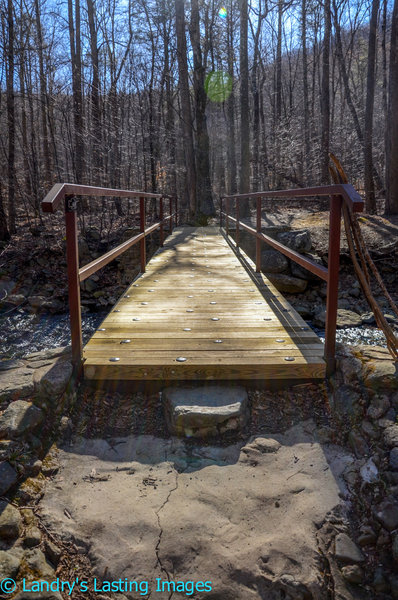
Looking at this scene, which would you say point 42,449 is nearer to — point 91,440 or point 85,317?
point 91,440

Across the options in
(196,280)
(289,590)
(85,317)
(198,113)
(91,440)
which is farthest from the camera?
(198,113)

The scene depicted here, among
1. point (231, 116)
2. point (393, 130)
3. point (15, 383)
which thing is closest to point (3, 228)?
point (15, 383)

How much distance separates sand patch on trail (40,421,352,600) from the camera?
1687 mm

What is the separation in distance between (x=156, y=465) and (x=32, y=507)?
0.62 m

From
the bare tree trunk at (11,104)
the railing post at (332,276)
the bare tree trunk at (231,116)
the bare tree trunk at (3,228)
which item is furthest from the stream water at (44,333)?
the bare tree trunk at (231,116)

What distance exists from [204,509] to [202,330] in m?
1.76

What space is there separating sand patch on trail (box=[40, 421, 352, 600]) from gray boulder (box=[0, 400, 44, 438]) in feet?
0.81

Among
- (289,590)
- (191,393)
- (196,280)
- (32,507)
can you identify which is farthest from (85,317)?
(289,590)

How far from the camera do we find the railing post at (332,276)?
269cm

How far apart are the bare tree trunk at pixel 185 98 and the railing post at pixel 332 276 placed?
1211 cm

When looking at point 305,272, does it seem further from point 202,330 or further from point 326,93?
point 326,93

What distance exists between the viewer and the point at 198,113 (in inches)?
608

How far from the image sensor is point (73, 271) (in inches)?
109

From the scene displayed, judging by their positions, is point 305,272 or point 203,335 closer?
point 203,335
